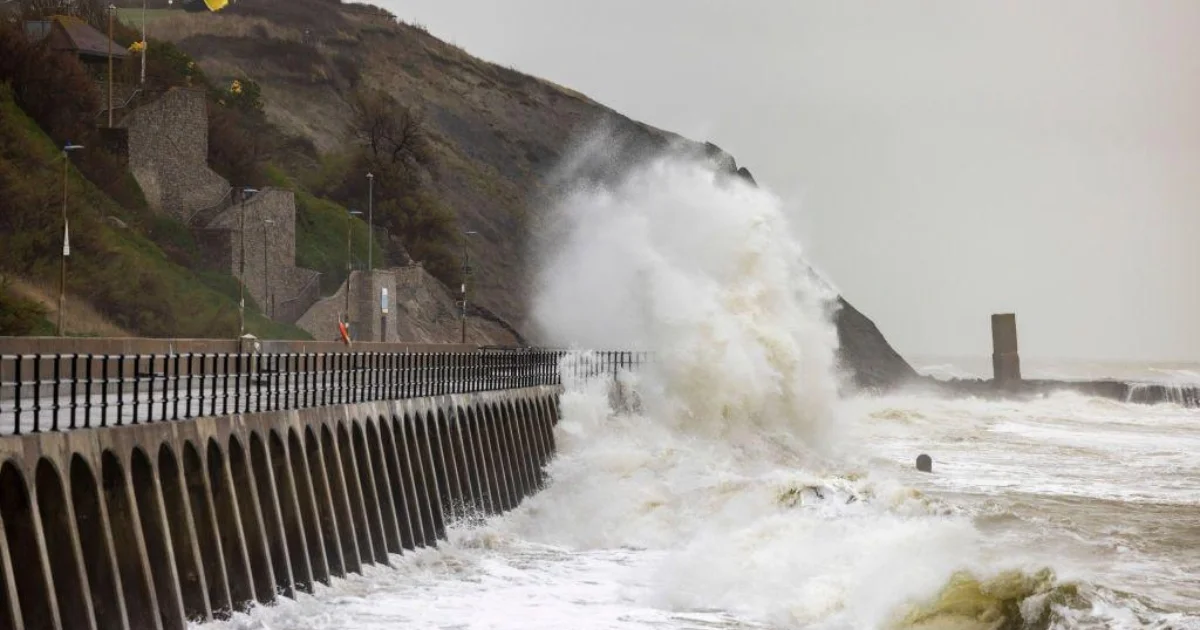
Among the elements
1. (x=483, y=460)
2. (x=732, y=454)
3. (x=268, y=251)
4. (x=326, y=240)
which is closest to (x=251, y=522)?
(x=483, y=460)

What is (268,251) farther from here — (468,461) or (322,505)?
(322,505)

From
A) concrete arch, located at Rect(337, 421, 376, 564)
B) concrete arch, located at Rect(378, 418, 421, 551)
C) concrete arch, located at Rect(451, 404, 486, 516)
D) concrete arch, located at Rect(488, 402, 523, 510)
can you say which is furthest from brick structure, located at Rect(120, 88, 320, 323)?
concrete arch, located at Rect(337, 421, 376, 564)

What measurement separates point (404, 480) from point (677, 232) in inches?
1373

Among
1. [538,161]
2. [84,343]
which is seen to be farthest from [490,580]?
[538,161]

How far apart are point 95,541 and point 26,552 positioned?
140cm

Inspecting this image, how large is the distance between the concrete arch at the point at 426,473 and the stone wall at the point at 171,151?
43059 millimetres

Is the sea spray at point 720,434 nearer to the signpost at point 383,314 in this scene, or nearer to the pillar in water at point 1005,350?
the signpost at point 383,314

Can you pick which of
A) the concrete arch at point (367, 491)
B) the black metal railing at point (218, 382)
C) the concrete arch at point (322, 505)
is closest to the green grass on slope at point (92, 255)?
the black metal railing at point (218, 382)

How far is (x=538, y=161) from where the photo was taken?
150 metres

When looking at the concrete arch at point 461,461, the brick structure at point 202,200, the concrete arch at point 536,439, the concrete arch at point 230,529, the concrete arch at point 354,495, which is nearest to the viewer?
Answer: the concrete arch at point 230,529

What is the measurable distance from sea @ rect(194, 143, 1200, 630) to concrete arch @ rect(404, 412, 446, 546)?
472 mm

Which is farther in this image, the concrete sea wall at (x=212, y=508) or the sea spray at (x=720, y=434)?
the sea spray at (x=720, y=434)

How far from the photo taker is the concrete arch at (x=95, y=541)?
51.2 feet

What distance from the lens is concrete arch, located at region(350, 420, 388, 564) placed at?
24594mm
